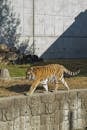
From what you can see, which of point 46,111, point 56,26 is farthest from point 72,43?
point 46,111

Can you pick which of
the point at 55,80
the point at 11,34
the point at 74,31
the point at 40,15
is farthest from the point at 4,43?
the point at 55,80

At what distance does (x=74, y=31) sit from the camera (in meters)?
45.6

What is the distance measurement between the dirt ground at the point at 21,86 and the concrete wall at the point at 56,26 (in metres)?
20.1

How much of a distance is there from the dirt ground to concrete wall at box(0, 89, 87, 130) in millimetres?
1207

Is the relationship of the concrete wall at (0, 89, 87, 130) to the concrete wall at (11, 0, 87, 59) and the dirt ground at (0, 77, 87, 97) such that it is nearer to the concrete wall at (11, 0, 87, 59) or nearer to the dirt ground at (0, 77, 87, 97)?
the dirt ground at (0, 77, 87, 97)

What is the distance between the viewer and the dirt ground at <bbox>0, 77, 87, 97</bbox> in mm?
18281

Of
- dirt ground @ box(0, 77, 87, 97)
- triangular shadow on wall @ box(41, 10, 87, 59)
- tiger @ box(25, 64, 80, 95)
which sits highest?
tiger @ box(25, 64, 80, 95)

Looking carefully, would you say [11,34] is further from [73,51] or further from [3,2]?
[73,51]

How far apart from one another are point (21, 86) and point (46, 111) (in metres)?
3.59

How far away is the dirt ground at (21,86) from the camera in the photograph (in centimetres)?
1828

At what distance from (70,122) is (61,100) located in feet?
2.79

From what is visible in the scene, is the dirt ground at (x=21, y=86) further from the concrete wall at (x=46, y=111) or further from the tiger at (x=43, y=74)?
the concrete wall at (x=46, y=111)

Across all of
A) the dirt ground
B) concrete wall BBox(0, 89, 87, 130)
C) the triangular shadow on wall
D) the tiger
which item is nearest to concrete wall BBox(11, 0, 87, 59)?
the triangular shadow on wall

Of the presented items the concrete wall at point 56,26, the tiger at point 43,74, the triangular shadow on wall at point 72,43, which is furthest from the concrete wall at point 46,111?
the triangular shadow on wall at point 72,43
